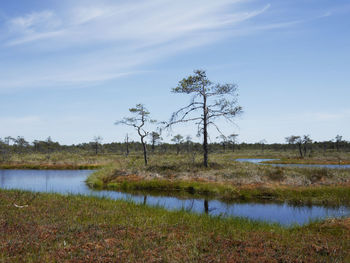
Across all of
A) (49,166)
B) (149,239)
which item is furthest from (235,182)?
(49,166)

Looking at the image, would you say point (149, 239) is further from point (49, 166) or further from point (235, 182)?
point (49, 166)

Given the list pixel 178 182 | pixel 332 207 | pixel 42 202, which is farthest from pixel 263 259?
pixel 178 182

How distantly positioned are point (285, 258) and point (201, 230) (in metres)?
3.55

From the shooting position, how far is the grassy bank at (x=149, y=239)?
7.32 m

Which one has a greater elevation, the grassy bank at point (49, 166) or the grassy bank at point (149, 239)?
the grassy bank at point (149, 239)

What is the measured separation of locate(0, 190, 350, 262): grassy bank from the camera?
7.32 m

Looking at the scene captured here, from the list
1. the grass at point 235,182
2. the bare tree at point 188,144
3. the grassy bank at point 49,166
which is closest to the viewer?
the grass at point 235,182

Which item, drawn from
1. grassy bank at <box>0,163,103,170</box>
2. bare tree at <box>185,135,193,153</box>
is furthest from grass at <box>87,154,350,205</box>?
bare tree at <box>185,135,193,153</box>

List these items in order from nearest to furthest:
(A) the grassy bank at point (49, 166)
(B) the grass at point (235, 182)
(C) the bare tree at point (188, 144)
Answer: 1. (B) the grass at point (235, 182)
2. (A) the grassy bank at point (49, 166)
3. (C) the bare tree at point (188, 144)

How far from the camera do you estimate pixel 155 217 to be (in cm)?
1207

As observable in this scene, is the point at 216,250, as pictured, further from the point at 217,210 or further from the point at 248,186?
the point at 248,186

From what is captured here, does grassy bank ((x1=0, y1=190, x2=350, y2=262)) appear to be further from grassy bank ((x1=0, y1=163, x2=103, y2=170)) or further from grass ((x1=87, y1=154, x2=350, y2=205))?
grassy bank ((x1=0, y1=163, x2=103, y2=170))

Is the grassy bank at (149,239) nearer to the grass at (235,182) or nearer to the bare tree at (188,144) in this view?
the grass at (235,182)

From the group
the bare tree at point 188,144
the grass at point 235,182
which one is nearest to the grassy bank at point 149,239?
the grass at point 235,182
